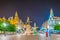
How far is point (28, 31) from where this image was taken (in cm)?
1555

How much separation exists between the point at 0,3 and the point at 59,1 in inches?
183

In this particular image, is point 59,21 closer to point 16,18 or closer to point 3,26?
point 16,18

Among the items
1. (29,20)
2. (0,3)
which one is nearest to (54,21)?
(29,20)

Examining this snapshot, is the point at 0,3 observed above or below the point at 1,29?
above

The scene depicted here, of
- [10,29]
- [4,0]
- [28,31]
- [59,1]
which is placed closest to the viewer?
[4,0]

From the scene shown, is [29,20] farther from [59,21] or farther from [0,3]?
[59,21]

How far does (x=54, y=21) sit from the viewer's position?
34.2 metres

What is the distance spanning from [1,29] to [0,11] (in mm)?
1695

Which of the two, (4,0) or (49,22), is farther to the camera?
(49,22)

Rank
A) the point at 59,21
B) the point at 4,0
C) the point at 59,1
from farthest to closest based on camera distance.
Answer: the point at 59,21, the point at 59,1, the point at 4,0

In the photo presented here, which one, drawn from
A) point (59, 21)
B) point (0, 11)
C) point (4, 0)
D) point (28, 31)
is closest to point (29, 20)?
point (28, 31)

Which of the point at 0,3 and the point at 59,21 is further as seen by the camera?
the point at 59,21

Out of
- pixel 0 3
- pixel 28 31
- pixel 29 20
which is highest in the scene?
pixel 0 3

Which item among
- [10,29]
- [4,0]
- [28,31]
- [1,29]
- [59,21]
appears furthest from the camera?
[59,21]
